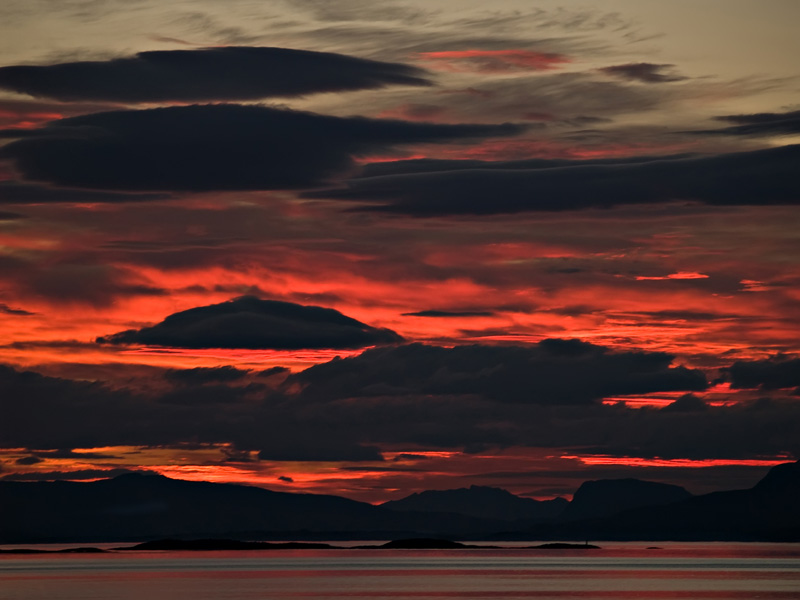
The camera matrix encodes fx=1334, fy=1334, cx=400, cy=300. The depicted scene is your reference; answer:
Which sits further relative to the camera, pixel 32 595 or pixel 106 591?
pixel 106 591

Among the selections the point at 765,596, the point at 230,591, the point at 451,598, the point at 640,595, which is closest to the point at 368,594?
the point at 451,598

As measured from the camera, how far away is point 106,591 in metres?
194

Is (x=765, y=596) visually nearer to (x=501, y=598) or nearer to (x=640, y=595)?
(x=640, y=595)

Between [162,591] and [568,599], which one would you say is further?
[162,591]

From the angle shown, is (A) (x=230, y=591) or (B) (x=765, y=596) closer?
(B) (x=765, y=596)

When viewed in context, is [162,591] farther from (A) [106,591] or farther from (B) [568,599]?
(B) [568,599]

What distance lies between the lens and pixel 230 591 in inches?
7638

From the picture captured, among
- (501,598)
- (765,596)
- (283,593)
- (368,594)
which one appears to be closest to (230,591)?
(283,593)

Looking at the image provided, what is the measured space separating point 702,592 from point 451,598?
125 ft

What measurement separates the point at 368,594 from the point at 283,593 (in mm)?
14467

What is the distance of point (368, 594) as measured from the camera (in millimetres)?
182375

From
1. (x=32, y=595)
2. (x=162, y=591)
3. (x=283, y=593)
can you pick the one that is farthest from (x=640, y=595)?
(x=32, y=595)

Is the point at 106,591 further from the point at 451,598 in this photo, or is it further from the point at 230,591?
the point at 451,598

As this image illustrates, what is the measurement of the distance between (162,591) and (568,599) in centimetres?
5925
